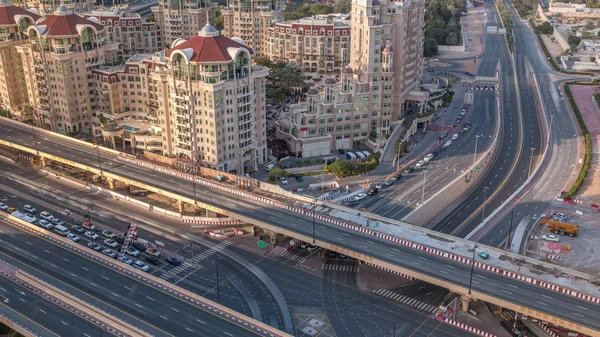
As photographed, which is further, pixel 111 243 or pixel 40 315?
pixel 111 243

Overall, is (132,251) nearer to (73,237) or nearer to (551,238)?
(73,237)

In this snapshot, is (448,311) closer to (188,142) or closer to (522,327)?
(522,327)

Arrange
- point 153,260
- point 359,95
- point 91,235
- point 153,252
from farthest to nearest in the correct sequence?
point 359,95 < point 91,235 < point 153,252 < point 153,260

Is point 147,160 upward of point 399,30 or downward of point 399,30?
downward

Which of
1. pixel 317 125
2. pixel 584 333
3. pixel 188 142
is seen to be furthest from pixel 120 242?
pixel 584 333

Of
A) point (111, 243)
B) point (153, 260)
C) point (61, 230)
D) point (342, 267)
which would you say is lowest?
point (342, 267)

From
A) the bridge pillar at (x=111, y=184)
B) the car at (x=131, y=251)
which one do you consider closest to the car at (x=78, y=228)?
the car at (x=131, y=251)

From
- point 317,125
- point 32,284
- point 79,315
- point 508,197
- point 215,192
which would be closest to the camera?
point 79,315

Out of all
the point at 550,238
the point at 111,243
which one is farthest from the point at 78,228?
the point at 550,238

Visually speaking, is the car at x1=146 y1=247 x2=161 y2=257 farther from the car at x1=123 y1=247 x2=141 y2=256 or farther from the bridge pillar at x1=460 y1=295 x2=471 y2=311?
→ the bridge pillar at x1=460 y1=295 x2=471 y2=311
